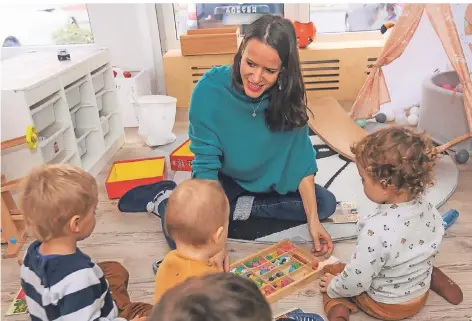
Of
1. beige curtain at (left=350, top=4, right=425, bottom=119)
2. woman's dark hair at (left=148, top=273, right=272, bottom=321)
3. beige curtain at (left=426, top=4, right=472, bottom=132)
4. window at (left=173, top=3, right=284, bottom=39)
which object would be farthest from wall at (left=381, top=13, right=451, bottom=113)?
woman's dark hair at (left=148, top=273, right=272, bottom=321)

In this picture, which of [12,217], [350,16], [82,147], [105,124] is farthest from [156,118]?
[350,16]

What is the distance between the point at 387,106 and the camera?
2719mm

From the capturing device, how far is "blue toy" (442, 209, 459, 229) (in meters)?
1.54

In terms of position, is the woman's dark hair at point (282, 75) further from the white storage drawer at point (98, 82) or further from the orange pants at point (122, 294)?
the white storage drawer at point (98, 82)

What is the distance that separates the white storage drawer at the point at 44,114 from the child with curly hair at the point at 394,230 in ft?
3.72

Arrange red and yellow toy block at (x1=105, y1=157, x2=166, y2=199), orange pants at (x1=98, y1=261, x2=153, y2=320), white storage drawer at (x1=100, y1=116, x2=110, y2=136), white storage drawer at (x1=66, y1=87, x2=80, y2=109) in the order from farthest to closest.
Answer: white storage drawer at (x1=100, y1=116, x2=110, y2=136) < white storage drawer at (x1=66, y1=87, x2=80, y2=109) < red and yellow toy block at (x1=105, y1=157, x2=166, y2=199) < orange pants at (x1=98, y1=261, x2=153, y2=320)

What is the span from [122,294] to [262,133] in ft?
2.05

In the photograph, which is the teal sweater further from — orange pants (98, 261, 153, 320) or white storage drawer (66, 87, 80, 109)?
white storage drawer (66, 87, 80, 109)

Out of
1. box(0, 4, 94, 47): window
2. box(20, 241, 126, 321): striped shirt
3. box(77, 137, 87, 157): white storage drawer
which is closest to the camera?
box(20, 241, 126, 321): striped shirt

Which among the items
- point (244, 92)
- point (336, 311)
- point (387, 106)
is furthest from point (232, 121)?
point (387, 106)

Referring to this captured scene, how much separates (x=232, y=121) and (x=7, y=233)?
87 cm

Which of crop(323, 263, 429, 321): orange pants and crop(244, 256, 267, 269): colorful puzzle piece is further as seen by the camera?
crop(244, 256, 267, 269): colorful puzzle piece

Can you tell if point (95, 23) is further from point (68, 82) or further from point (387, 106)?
point (387, 106)

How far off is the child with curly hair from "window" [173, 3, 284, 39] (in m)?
2.05
